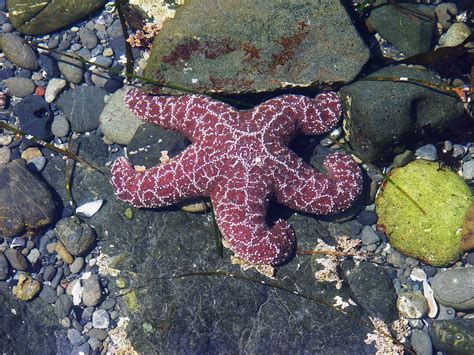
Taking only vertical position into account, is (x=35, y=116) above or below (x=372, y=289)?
above

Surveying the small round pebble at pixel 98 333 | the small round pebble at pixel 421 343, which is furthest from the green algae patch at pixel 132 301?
the small round pebble at pixel 421 343

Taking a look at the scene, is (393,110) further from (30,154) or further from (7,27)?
(7,27)

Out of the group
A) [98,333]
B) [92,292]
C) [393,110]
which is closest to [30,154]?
[92,292]

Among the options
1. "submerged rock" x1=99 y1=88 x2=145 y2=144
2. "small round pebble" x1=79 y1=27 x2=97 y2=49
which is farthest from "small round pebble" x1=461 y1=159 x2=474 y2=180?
"small round pebble" x1=79 y1=27 x2=97 y2=49

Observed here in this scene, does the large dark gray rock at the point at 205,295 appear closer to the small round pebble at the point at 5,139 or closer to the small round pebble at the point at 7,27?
the small round pebble at the point at 5,139

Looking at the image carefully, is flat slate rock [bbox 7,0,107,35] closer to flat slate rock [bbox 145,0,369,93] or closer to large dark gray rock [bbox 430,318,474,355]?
flat slate rock [bbox 145,0,369,93]
